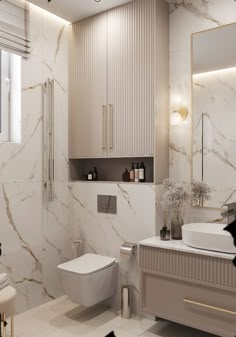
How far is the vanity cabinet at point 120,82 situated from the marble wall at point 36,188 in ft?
0.52

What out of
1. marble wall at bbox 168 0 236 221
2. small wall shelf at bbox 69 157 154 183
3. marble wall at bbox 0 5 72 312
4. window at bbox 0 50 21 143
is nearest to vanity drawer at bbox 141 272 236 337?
marble wall at bbox 168 0 236 221

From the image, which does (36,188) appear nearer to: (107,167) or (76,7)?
(107,167)

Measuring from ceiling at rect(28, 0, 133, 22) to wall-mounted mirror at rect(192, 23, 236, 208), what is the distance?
0.85 meters

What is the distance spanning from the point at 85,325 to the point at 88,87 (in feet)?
6.98

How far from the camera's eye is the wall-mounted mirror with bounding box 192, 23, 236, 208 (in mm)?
2498

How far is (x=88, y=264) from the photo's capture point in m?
2.70

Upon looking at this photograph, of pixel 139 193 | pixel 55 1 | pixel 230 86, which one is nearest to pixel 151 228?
pixel 139 193

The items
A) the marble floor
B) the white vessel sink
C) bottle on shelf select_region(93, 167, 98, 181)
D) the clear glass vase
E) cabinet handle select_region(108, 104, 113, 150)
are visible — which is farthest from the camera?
bottle on shelf select_region(93, 167, 98, 181)

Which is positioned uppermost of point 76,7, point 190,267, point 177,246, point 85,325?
point 76,7

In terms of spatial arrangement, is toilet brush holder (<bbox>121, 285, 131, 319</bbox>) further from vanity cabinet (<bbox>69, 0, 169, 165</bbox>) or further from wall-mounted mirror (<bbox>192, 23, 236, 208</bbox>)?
vanity cabinet (<bbox>69, 0, 169, 165</bbox>)

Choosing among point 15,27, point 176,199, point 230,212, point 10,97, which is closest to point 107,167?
point 176,199

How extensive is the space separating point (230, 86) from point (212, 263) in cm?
134

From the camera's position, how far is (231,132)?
2.50 meters

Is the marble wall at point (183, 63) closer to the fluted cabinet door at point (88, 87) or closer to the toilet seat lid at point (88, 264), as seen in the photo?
the fluted cabinet door at point (88, 87)
